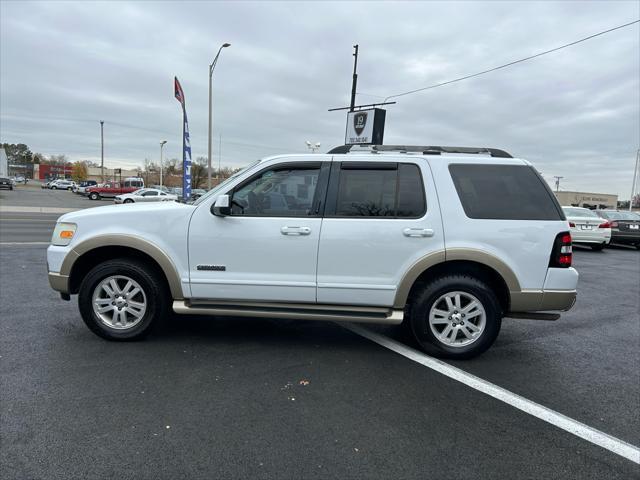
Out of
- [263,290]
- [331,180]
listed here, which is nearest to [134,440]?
[263,290]

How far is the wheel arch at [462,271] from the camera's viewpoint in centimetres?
403

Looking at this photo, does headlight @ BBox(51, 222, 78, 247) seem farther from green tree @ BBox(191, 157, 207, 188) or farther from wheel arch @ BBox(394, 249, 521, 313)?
green tree @ BBox(191, 157, 207, 188)

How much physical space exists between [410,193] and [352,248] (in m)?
0.76

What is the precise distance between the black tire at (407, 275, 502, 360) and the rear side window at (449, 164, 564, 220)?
0.65 m

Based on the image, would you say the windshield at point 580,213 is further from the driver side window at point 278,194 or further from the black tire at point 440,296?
the driver side window at point 278,194

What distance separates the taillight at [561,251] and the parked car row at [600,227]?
1097 cm

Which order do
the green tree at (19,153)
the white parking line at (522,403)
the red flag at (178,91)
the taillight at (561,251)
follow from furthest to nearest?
the green tree at (19,153)
the red flag at (178,91)
the taillight at (561,251)
the white parking line at (522,403)

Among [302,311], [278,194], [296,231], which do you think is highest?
[278,194]

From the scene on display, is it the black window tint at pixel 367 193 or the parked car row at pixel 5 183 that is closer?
the black window tint at pixel 367 193

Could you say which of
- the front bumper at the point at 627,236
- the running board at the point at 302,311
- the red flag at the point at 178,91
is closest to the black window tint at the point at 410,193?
the running board at the point at 302,311

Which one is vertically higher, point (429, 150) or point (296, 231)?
point (429, 150)

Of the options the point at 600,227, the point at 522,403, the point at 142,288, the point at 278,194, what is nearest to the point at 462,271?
the point at 522,403

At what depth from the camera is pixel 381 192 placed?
4.17 m

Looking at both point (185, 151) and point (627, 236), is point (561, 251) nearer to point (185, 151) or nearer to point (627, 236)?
point (627, 236)
